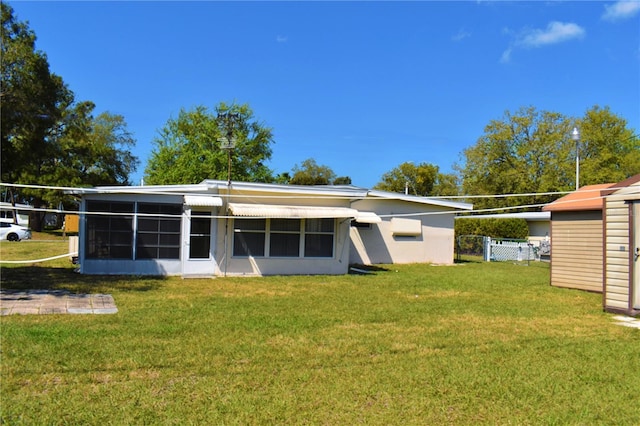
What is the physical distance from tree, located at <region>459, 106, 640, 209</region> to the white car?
102 feet

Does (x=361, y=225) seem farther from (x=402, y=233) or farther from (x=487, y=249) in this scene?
(x=487, y=249)

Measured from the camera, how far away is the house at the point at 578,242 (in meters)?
11.8

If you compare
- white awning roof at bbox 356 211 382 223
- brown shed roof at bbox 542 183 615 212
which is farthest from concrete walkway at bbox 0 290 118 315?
brown shed roof at bbox 542 183 615 212

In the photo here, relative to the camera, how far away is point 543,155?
3744 centimetres

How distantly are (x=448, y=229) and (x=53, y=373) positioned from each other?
17558 millimetres

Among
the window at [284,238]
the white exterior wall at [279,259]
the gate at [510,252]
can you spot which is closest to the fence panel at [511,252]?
the gate at [510,252]

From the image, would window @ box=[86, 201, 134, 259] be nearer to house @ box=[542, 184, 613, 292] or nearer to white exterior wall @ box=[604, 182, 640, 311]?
white exterior wall @ box=[604, 182, 640, 311]

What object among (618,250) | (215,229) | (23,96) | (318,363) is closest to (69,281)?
(215,229)

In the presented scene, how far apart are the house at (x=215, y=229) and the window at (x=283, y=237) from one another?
0.03m

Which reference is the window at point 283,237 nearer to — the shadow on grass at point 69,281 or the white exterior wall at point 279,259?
the white exterior wall at point 279,259

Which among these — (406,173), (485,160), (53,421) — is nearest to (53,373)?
(53,421)

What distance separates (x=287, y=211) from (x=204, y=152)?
2456cm

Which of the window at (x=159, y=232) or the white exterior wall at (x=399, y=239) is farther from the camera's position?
the white exterior wall at (x=399, y=239)

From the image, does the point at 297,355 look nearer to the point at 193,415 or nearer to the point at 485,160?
the point at 193,415
